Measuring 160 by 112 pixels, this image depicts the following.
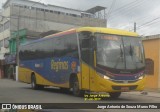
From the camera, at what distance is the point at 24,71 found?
29.4 meters

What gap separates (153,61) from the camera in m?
29.0

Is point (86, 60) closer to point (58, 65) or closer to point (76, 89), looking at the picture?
point (76, 89)

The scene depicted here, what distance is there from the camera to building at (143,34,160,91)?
28453 millimetres

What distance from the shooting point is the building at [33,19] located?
2622 inches

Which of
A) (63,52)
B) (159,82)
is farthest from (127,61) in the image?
(159,82)

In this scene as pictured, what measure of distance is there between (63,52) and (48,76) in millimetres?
3153

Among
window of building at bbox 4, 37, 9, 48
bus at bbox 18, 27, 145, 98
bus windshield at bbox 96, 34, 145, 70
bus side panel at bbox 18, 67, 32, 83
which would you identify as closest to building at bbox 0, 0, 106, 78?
window of building at bbox 4, 37, 9, 48

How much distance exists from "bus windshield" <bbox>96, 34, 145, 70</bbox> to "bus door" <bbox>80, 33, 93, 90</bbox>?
508 millimetres

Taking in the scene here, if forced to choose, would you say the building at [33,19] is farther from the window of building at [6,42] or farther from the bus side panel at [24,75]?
the bus side panel at [24,75]

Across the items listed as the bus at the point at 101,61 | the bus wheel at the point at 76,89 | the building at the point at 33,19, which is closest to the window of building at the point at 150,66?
the bus at the point at 101,61

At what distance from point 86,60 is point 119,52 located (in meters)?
1.64

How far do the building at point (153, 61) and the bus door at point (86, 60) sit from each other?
36.4ft

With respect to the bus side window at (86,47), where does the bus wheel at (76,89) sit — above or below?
below

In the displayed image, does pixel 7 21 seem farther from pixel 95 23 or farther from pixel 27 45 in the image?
pixel 27 45
